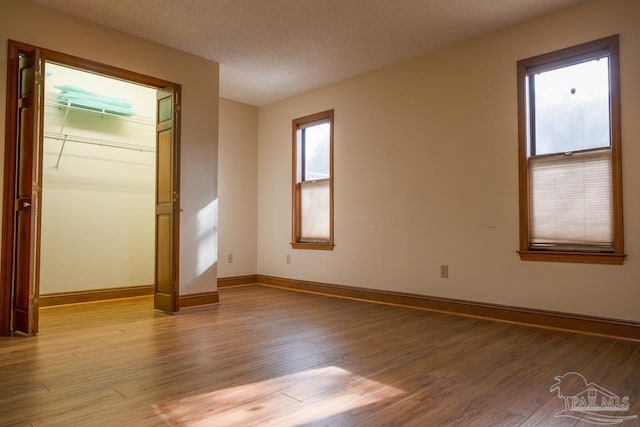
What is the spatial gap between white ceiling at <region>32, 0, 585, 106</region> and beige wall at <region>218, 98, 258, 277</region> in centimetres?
131

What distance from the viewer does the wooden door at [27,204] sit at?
3189 millimetres

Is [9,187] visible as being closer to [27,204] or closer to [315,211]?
[27,204]

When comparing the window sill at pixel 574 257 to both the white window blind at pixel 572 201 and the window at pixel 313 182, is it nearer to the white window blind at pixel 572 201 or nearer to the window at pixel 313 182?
the white window blind at pixel 572 201

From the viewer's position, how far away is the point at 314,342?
3.00 metres

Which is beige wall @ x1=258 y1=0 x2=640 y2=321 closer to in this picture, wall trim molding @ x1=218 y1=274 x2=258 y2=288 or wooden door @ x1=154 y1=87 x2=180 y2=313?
wall trim molding @ x1=218 y1=274 x2=258 y2=288

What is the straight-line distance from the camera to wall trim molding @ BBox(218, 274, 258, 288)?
5.78 m

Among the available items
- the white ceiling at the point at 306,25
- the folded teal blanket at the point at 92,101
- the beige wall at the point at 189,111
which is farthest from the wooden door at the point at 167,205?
the folded teal blanket at the point at 92,101

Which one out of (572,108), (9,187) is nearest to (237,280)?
(9,187)

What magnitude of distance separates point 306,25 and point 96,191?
121 inches

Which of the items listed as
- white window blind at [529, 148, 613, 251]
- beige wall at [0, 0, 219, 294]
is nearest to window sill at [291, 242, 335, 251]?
beige wall at [0, 0, 219, 294]

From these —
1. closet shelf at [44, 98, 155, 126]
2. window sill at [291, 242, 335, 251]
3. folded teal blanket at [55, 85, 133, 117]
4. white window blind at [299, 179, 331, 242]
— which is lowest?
window sill at [291, 242, 335, 251]

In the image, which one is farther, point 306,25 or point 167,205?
point 167,205

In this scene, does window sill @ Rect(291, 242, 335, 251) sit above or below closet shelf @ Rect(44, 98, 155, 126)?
below

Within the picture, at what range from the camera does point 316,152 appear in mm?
5672
